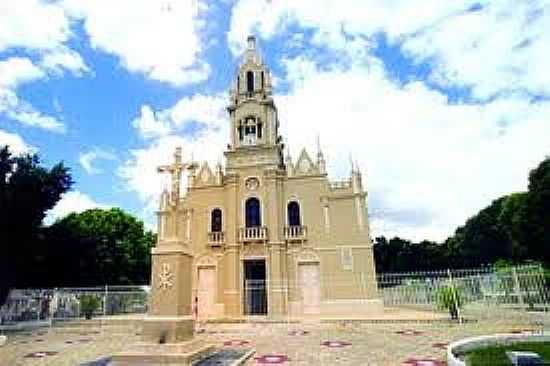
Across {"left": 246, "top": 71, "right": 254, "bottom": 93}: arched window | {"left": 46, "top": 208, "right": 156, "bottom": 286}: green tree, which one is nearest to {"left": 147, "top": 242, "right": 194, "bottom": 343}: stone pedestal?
{"left": 46, "top": 208, "right": 156, "bottom": 286}: green tree

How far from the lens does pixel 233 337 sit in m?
11.1

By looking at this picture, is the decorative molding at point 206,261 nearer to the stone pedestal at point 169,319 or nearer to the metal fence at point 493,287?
the metal fence at point 493,287

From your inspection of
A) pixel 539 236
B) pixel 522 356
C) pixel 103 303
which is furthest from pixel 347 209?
pixel 522 356

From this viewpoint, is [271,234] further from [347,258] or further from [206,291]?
[206,291]

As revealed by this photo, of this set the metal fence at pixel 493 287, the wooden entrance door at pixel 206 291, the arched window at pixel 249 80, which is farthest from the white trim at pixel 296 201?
the arched window at pixel 249 80

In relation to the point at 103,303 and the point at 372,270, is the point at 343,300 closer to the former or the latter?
the point at 372,270

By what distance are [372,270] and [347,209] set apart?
3243 mm

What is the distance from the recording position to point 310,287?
18812 millimetres

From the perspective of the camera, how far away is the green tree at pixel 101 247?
20.0 meters

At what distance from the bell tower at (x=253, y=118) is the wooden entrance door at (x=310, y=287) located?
580 centimetres

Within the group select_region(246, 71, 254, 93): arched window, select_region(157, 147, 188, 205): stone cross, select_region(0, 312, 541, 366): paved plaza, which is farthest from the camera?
select_region(246, 71, 254, 93): arched window

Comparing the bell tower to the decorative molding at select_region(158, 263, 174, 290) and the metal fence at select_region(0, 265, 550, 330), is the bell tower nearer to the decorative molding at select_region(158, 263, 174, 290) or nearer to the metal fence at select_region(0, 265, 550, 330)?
the metal fence at select_region(0, 265, 550, 330)

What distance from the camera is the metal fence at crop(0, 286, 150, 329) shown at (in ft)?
52.8

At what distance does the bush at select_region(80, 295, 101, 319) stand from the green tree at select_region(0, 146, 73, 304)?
304 centimetres
